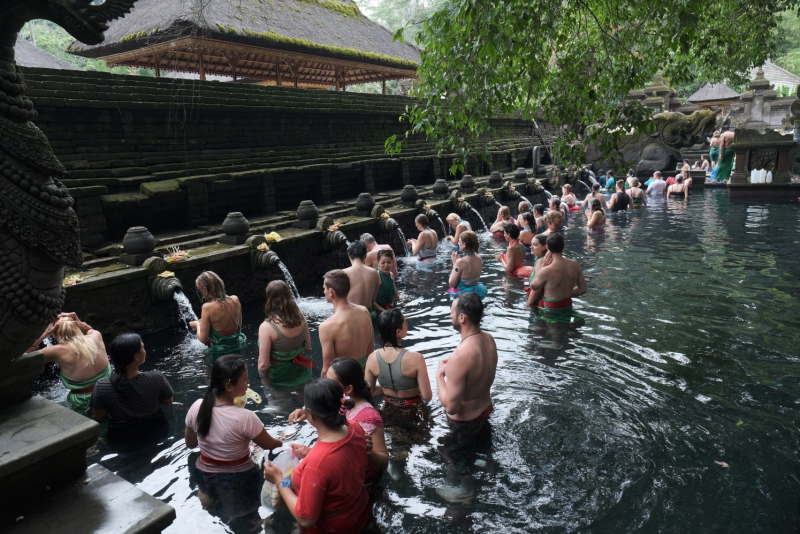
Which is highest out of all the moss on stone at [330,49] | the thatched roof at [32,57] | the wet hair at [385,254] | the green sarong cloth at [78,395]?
the moss on stone at [330,49]

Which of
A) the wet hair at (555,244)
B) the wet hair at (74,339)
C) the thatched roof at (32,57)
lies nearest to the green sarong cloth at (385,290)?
the wet hair at (555,244)

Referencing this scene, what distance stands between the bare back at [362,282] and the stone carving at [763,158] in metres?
19.1

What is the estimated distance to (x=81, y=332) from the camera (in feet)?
16.8

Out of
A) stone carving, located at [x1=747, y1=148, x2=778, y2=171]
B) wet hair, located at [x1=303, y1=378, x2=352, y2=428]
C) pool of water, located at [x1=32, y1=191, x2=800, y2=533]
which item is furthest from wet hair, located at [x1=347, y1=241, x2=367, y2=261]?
stone carving, located at [x1=747, y1=148, x2=778, y2=171]

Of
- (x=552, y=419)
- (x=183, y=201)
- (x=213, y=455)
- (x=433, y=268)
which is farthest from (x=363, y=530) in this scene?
(x=183, y=201)

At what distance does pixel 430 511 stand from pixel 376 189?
14.2 meters

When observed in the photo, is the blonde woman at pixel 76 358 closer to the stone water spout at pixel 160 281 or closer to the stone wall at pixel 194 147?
the stone water spout at pixel 160 281

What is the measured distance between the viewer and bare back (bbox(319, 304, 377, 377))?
488cm

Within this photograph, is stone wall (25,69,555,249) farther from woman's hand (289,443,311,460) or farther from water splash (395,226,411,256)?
woman's hand (289,443,311,460)

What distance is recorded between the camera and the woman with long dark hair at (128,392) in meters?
4.29

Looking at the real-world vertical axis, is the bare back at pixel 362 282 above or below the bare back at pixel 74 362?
above

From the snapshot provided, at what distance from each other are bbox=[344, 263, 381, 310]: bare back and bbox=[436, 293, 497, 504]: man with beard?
2.29m

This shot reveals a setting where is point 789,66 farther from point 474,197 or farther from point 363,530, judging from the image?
point 363,530

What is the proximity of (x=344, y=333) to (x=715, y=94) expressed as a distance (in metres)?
36.5
